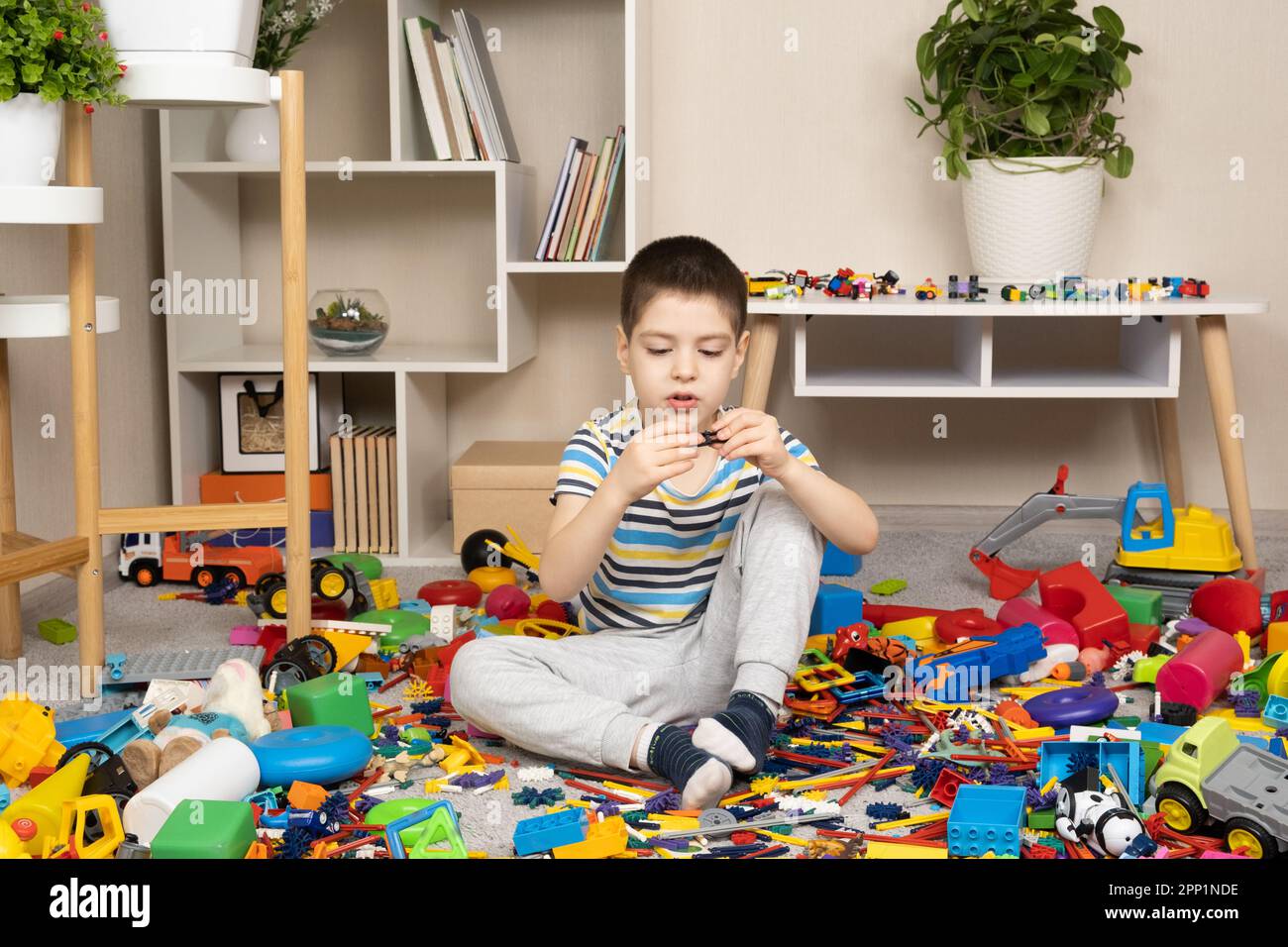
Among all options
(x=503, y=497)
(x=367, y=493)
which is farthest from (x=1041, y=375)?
(x=367, y=493)

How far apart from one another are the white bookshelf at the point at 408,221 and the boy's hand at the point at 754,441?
99cm

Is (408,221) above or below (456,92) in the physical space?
below

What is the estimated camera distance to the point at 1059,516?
205 cm

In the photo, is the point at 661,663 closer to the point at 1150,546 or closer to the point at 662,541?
Answer: the point at 662,541

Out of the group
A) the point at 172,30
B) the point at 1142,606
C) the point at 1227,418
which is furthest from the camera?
the point at 1227,418

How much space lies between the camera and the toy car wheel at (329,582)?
1885 mm

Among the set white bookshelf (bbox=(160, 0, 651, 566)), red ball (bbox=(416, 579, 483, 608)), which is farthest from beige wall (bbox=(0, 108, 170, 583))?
red ball (bbox=(416, 579, 483, 608))

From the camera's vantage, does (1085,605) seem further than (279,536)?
No

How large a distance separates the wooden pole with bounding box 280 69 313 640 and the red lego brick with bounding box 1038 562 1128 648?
3.17 ft

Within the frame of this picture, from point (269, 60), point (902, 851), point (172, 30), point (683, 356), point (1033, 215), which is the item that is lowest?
point (902, 851)

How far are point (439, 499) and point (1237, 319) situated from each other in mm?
1533

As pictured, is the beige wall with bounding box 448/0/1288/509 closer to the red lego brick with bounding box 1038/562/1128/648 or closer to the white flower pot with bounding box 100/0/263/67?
the red lego brick with bounding box 1038/562/1128/648

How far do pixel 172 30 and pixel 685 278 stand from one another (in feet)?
2.19

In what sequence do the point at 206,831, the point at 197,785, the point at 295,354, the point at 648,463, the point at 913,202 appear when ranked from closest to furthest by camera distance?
1. the point at 206,831
2. the point at 197,785
3. the point at 648,463
4. the point at 295,354
5. the point at 913,202
